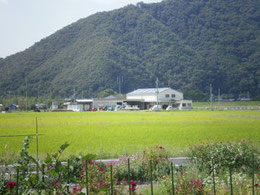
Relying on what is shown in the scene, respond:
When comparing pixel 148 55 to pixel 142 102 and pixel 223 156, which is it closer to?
pixel 142 102

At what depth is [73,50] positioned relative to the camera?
137125 millimetres

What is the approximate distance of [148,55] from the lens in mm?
153500

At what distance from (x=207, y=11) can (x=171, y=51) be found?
67043 mm

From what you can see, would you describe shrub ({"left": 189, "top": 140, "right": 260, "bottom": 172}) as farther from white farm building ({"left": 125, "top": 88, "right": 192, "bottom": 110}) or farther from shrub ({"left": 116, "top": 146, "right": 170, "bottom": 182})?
white farm building ({"left": 125, "top": 88, "right": 192, "bottom": 110})

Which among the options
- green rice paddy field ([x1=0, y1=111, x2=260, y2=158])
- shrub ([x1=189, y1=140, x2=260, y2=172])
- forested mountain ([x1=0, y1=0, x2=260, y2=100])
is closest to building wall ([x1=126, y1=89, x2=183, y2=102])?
forested mountain ([x1=0, y1=0, x2=260, y2=100])

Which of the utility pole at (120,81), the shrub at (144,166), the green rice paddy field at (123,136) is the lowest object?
the green rice paddy field at (123,136)

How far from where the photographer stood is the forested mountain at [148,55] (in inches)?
3841

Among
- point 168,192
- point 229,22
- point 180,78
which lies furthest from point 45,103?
point 229,22

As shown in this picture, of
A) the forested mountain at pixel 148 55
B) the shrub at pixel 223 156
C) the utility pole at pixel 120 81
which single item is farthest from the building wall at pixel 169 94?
the shrub at pixel 223 156

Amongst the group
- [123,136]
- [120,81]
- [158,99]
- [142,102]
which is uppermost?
[120,81]

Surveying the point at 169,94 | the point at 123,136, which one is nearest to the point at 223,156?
the point at 123,136

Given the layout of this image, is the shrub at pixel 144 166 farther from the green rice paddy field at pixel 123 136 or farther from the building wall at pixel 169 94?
the building wall at pixel 169 94

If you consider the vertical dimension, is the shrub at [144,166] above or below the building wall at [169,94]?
below

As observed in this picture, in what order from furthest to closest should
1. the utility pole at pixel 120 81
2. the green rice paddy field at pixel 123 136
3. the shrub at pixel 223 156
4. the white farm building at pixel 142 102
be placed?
the utility pole at pixel 120 81, the white farm building at pixel 142 102, the green rice paddy field at pixel 123 136, the shrub at pixel 223 156
